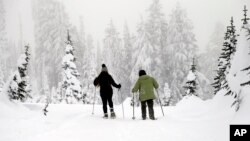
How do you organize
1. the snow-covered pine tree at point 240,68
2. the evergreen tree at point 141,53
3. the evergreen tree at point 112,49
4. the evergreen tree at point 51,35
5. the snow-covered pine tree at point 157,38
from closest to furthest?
the snow-covered pine tree at point 240,68
the evergreen tree at point 141,53
the snow-covered pine tree at point 157,38
the evergreen tree at point 112,49
the evergreen tree at point 51,35

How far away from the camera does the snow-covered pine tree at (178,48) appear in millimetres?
45688

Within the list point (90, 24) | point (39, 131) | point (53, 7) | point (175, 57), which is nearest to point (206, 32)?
point (53, 7)

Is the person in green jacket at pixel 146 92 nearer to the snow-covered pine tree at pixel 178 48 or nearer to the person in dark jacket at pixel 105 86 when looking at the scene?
the person in dark jacket at pixel 105 86

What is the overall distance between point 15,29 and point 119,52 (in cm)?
13630

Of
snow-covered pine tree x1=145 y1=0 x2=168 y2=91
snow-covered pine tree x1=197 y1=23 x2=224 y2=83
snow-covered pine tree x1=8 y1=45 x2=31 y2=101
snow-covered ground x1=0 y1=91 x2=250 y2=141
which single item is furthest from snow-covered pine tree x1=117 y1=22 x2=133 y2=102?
snow-covered ground x1=0 y1=91 x2=250 y2=141

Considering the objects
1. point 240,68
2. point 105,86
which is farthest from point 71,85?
point 240,68

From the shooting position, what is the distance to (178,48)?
154ft

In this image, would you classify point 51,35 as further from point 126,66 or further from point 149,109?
point 149,109

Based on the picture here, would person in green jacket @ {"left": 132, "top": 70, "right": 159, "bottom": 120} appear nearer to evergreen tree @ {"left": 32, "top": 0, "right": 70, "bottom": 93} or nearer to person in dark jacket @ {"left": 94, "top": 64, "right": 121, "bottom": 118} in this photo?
person in dark jacket @ {"left": 94, "top": 64, "right": 121, "bottom": 118}

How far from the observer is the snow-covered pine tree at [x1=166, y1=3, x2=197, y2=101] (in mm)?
45688

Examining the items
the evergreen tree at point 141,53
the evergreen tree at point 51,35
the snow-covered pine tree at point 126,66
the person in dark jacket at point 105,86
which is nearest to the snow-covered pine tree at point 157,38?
the evergreen tree at point 141,53

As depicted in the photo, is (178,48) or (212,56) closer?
(178,48)

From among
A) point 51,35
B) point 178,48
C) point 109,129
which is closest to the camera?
point 109,129

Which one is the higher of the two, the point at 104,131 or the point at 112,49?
the point at 112,49
